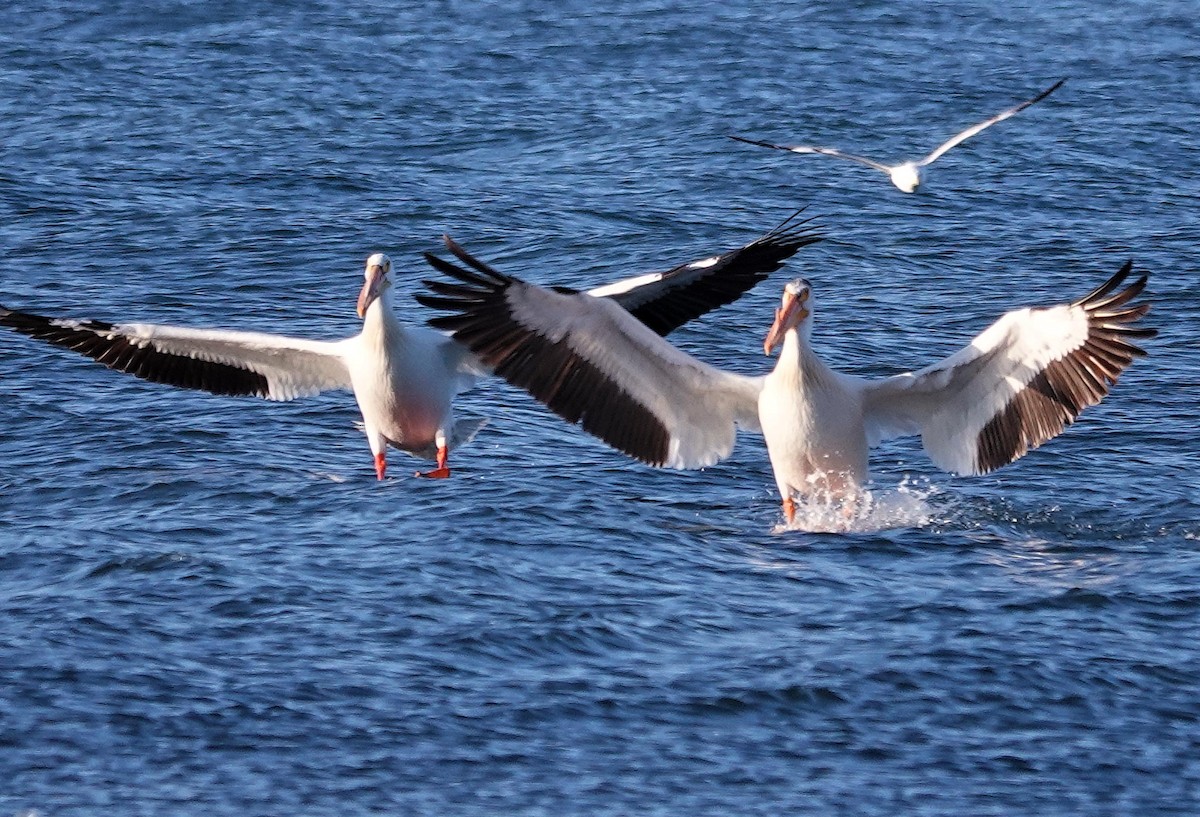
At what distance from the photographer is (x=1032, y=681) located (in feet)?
27.8

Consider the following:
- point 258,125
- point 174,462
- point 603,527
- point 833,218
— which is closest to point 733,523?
point 603,527

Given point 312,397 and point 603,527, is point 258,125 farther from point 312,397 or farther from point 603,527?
point 603,527

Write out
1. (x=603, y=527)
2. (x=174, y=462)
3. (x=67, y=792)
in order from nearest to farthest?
(x=67, y=792), (x=603, y=527), (x=174, y=462)

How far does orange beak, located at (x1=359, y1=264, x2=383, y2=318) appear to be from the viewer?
11.1m

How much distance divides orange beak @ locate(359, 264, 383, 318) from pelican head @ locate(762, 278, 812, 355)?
2389 millimetres

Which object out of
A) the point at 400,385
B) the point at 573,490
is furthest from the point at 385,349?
the point at 573,490

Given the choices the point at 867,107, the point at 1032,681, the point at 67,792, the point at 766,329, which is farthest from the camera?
the point at 867,107

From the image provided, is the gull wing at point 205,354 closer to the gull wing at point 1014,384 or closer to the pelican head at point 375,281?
the pelican head at point 375,281

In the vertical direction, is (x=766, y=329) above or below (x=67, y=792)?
above

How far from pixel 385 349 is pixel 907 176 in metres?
3.33

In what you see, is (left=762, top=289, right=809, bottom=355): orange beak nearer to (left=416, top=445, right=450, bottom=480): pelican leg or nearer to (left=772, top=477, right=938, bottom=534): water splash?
(left=772, top=477, right=938, bottom=534): water splash

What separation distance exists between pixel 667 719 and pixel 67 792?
2.42 m

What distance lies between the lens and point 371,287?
11227 millimetres

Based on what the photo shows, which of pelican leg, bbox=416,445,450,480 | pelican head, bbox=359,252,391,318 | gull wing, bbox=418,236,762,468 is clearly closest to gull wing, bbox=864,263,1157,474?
gull wing, bbox=418,236,762,468
